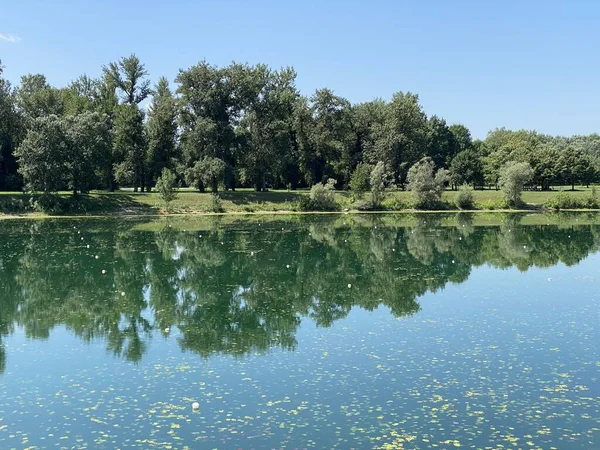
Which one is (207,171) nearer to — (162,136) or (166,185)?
(166,185)

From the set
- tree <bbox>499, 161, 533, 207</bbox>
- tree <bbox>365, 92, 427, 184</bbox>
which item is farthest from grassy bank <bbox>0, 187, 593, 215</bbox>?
tree <bbox>365, 92, 427, 184</bbox>

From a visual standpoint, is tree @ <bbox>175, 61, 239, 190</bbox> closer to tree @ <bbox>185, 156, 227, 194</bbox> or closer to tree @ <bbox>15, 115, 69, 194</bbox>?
tree @ <bbox>185, 156, 227, 194</bbox>

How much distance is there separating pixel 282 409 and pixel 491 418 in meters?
3.94

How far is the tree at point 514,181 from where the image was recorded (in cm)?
7219

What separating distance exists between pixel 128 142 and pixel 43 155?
45.9 feet

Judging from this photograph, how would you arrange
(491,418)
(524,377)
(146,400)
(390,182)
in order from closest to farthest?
1. (491,418)
2. (146,400)
3. (524,377)
4. (390,182)

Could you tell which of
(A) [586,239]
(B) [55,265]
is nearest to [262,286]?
(B) [55,265]

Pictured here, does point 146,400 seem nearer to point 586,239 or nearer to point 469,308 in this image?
point 469,308

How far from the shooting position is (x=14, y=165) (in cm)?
7475

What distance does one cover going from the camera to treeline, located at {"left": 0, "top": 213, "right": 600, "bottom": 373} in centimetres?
1864

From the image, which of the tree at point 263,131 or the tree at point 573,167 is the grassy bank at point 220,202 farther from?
the tree at point 573,167

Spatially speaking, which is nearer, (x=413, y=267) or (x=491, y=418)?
(x=491, y=418)

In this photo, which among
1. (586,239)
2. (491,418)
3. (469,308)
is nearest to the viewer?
(491,418)

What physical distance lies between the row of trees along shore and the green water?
34.4 m
